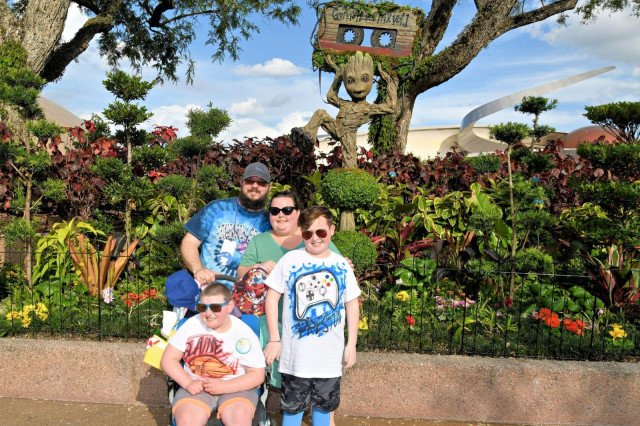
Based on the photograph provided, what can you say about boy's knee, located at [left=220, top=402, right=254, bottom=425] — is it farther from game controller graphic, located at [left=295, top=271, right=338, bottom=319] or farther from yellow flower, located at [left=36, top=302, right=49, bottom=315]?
yellow flower, located at [left=36, top=302, right=49, bottom=315]

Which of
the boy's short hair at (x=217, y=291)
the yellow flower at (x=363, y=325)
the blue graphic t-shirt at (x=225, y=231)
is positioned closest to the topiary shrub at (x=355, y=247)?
the yellow flower at (x=363, y=325)

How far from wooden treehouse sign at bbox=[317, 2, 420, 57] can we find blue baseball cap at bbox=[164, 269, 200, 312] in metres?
6.17

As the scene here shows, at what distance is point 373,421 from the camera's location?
317cm

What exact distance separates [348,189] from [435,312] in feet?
4.00

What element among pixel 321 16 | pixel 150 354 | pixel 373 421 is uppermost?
Result: pixel 321 16

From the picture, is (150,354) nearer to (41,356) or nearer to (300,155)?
(41,356)

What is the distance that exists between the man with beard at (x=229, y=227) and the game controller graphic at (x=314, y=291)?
648 millimetres

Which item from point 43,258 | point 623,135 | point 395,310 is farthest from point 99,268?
point 623,135

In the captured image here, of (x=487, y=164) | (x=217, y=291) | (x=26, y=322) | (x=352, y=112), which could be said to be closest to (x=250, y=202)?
(x=217, y=291)

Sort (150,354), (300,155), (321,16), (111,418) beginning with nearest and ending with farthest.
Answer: (150,354)
(111,418)
(300,155)
(321,16)

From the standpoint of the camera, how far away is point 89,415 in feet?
10.4

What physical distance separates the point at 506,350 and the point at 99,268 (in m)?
3.39

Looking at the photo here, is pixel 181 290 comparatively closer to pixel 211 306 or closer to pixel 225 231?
pixel 211 306

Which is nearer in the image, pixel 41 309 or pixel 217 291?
pixel 217 291
